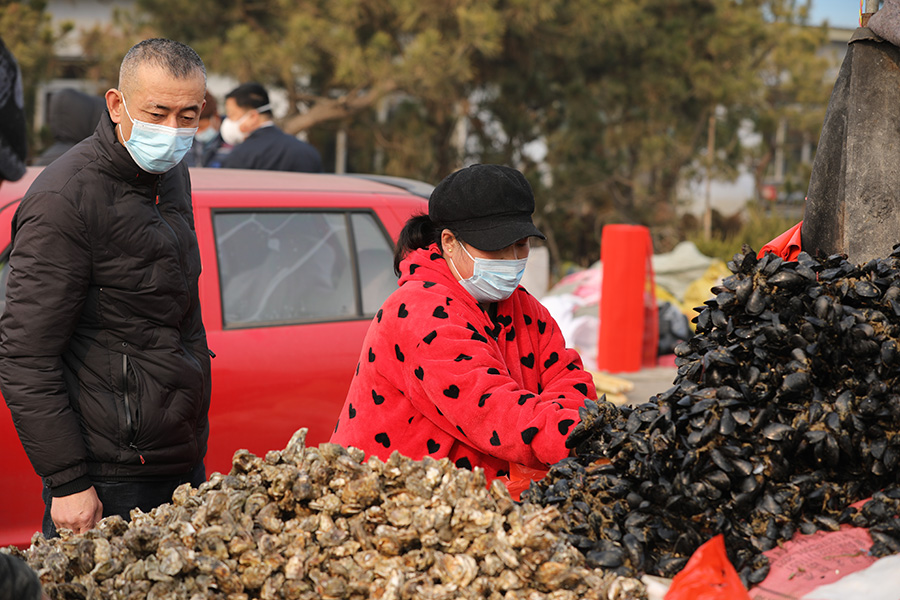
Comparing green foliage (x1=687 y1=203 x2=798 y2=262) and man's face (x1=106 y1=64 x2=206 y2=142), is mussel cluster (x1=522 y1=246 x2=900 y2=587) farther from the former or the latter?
green foliage (x1=687 y1=203 x2=798 y2=262)

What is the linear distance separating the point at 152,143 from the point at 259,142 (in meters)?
3.19

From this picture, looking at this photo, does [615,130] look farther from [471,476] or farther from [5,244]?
[471,476]

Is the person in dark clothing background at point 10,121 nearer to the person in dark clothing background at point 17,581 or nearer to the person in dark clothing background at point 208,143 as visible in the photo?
the person in dark clothing background at point 17,581

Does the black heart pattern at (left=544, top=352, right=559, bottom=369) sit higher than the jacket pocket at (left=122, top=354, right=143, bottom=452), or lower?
higher

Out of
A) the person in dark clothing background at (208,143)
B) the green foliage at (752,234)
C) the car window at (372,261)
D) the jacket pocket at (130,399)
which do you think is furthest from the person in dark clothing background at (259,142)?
the green foliage at (752,234)

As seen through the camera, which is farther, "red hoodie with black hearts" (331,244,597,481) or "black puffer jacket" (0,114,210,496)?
"black puffer jacket" (0,114,210,496)

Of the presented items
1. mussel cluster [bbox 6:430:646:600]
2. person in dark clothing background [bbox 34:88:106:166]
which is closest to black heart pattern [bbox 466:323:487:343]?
mussel cluster [bbox 6:430:646:600]

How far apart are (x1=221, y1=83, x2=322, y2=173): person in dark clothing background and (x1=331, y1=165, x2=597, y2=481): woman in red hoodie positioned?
336cm

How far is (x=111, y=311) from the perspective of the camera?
2555 mm

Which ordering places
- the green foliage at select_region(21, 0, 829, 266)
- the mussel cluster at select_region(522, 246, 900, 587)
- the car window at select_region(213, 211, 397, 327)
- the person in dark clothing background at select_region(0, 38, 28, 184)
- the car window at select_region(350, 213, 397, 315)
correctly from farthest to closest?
the green foliage at select_region(21, 0, 829, 266) < the car window at select_region(350, 213, 397, 315) < the car window at select_region(213, 211, 397, 327) < the mussel cluster at select_region(522, 246, 900, 587) < the person in dark clothing background at select_region(0, 38, 28, 184)

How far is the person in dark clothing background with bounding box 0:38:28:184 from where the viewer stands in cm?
126

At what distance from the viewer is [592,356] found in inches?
319

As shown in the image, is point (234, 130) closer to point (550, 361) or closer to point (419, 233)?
point (419, 233)

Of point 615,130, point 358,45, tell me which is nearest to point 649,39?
point 615,130
